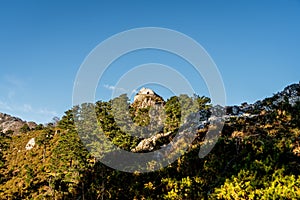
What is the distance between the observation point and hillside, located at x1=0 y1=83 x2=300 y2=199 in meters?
23.2

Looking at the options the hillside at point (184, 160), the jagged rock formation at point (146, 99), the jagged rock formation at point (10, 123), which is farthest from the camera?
the jagged rock formation at point (10, 123)

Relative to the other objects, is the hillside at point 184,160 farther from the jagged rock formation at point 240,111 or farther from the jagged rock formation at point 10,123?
the jagged rock formation at point 10,123

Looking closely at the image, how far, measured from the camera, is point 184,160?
104 feet

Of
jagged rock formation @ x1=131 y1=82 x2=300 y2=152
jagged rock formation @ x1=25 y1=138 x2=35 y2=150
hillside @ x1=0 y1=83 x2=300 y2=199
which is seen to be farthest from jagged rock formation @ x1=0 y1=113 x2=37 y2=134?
jagged rock formation @ x1=131 y1=82 x2=300 y2=152

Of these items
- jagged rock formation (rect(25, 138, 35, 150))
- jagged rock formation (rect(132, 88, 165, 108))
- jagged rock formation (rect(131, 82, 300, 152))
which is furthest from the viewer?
jagged rock formation (rect(132, 88, 165, 108))

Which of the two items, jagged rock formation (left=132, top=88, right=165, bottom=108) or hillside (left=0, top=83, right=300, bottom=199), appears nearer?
hillside (left=0, top=83, right=300, bottom=199)

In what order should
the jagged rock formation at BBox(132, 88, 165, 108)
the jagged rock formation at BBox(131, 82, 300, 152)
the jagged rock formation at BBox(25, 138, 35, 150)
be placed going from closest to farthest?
the jagged rock formation at BBox(131, 82, 300, 152) < the jagged rock formation at BBox(25, 138, 35, 150) < the jagged rock formation at BBox(132, 88, 165, 108)

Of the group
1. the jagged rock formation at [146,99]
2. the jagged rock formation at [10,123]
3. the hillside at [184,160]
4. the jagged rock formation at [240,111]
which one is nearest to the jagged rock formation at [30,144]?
the hillside at [184,160]

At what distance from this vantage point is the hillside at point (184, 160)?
2322 centimetres

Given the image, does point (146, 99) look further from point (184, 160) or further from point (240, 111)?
point (184, 160)

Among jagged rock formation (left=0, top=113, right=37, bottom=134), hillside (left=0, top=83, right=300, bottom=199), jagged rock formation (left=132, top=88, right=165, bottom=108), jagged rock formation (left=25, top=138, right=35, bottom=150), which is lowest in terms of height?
hillside (left=0, top=83, right=300, bottom=199)

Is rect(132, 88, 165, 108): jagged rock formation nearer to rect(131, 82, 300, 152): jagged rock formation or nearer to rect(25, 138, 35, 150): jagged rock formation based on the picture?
rect(131, 82, 300, 152): jagged rock formation

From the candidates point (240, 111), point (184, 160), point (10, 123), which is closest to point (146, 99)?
point (240, 111)

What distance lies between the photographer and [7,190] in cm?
4106
